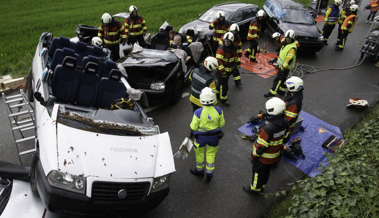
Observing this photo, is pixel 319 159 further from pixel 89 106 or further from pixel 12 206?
pixel 12 206

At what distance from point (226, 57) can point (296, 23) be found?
16.6 ft

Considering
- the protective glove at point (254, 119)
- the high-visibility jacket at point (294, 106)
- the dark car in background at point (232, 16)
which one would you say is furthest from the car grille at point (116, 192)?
the dark car in background at point (232, 16)

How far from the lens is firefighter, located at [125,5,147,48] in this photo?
8500 mm

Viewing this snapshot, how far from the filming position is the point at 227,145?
5648 mm

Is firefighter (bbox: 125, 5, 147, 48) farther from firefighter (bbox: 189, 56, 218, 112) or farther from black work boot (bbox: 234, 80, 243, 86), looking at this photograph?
firefighter (bbox: 189, 56, 218, 112)

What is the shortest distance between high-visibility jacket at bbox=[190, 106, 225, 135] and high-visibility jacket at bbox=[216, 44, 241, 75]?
2452 mm

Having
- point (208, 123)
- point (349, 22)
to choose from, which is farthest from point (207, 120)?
point (349, 22)

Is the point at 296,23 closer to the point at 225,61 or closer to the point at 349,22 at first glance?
the point at 349,22

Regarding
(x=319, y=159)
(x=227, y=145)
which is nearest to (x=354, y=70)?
(x=319, y=159)

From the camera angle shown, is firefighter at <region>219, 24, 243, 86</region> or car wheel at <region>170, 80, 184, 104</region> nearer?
car wheel at <region>170, 80, 184, 104</region>

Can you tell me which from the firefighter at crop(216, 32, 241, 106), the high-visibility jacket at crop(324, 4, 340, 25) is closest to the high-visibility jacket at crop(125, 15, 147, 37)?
the firefighter at crop(216, 32, 241, 106)

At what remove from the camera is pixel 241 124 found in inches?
249

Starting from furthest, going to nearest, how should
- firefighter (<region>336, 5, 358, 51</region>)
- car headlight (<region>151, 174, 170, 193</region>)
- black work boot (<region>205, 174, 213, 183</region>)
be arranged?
firefighter (<region>336, 5, 358, 51</region>), black work boot (<region>205, 174, 213, 183</region>), car headlight (<region>151, 174, 170, 193</region>)

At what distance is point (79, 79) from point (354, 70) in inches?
353
